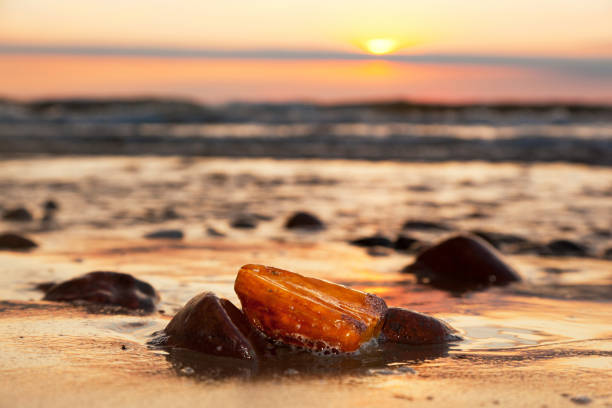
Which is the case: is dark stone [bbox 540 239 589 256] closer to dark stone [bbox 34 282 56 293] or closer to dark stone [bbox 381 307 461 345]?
dark stone [bbox 381 307 461 345]

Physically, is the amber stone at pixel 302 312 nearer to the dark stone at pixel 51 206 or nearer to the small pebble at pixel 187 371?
the small pebble at pixel 187 371

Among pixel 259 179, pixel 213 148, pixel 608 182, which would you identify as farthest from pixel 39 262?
pixel 213 148

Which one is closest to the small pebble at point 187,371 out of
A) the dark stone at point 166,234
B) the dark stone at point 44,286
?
the dark stone at point 44,286

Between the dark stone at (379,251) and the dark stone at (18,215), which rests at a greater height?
the dark stone at (18,215)

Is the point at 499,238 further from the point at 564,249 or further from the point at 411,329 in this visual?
the point at 411,329

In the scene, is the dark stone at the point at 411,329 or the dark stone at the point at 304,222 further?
the dark stone at the point at 304,222

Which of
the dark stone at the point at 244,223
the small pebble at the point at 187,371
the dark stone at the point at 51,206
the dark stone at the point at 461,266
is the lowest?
the small pebble at the point at 187,371

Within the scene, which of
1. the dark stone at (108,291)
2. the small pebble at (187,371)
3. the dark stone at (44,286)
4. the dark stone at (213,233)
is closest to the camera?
the small pebble at (187,371)
